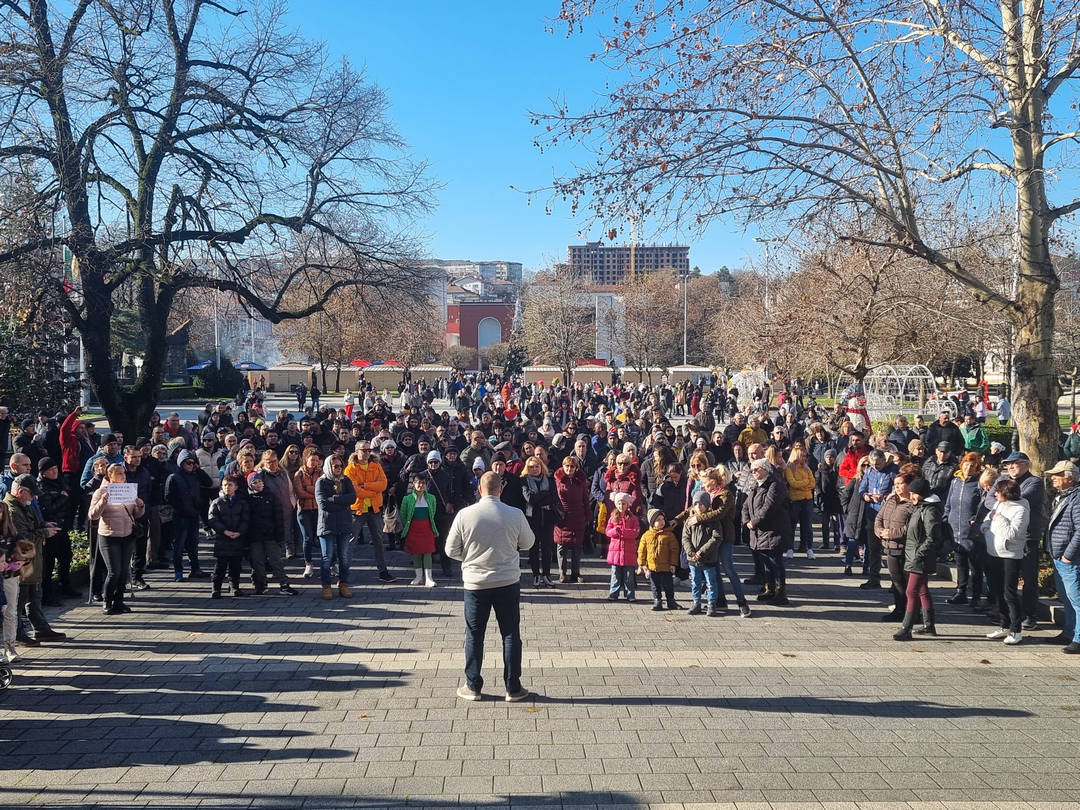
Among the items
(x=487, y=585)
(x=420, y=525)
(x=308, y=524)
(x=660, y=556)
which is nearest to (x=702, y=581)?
Result: (x=660, y=556)

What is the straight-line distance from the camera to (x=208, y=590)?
10.0 m

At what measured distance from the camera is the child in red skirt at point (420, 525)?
1016 centimetres

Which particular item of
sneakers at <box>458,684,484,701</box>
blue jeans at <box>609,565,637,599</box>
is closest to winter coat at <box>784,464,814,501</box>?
blue jeans at <box>609,565,637,599</box>

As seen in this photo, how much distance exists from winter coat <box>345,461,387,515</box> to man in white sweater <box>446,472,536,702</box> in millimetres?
4587

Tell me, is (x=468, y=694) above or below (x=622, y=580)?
below

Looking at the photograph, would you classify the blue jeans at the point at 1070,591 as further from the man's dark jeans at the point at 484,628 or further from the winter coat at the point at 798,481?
the man's dark jeans at the point at 484,628

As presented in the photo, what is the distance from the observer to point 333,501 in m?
9.56

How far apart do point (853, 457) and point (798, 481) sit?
1.07m

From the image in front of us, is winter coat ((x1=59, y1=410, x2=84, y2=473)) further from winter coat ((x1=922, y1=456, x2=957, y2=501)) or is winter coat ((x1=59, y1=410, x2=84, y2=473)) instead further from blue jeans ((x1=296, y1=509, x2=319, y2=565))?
winter coat ((x1=922, y1=456, x2=957, y2=501))

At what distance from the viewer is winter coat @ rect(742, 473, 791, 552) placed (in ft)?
30.1

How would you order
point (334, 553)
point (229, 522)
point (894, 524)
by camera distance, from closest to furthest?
1. point (894, 524)
2. point (229, 522)
3. point (334, 553)

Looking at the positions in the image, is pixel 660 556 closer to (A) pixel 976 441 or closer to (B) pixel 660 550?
(B) pixel 660 550

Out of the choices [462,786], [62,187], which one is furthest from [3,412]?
[462,786]

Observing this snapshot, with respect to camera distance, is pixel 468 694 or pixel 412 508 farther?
pixel 412 508
